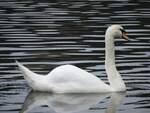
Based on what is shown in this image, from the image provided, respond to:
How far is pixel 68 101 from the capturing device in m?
13.8

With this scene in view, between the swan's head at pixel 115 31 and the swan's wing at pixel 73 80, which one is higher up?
the swan's head at pixel 115 31

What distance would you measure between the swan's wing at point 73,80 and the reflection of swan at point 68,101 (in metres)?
0.14

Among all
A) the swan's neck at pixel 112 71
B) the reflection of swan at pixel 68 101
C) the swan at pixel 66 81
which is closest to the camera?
the reflection of swan at pixel 68 101

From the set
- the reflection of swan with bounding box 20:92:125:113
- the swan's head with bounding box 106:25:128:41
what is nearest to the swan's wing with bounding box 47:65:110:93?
the reflection of swan with bounding box 20:92:125:113

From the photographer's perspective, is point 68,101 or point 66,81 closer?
point 68,101

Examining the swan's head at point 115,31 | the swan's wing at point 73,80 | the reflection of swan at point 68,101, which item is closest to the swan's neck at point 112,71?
the swan's head at point 115,31

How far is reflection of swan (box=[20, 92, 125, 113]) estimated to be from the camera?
13102 mm

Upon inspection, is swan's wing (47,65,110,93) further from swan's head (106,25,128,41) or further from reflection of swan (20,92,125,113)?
swan's head (106,25,128,41)

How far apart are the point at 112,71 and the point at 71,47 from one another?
13.6 ft

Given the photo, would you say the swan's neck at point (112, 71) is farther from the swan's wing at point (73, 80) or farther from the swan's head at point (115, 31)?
the swan's wing at point (73, 80)

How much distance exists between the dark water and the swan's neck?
25 cm

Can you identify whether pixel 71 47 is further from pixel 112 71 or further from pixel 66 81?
pixel 66 81

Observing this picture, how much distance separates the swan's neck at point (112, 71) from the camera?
48.3 ft

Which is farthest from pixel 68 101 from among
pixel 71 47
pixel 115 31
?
pixel 71 47
